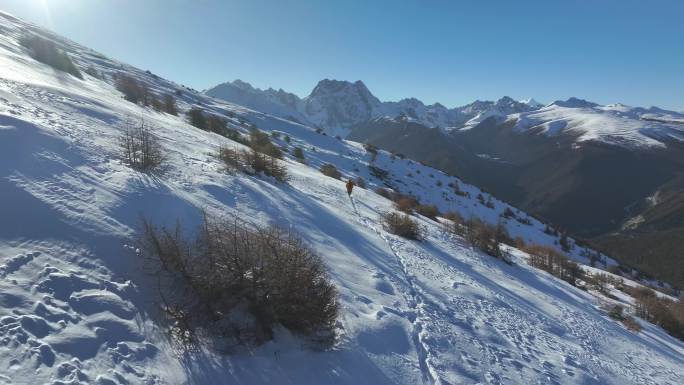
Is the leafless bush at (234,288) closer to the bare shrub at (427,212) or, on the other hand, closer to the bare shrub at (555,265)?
the bare shrub at (555,265)

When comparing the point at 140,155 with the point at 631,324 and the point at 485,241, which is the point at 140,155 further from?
the point at 631,324

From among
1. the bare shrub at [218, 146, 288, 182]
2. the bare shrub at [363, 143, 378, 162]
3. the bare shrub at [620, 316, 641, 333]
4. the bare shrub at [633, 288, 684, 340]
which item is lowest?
the bare shrub at [633, 288, 684, 340]

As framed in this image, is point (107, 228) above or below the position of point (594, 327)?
above

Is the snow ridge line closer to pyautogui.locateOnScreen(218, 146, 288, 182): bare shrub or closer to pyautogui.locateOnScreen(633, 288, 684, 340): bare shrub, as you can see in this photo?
pyautogui.locateOnScreen(218, 146, 288, 182): bare shrub

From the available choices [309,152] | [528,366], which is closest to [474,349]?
[528,366]

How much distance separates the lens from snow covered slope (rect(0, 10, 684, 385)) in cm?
290

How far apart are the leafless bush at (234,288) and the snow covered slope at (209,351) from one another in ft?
0.60

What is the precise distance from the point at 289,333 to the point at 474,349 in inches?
104

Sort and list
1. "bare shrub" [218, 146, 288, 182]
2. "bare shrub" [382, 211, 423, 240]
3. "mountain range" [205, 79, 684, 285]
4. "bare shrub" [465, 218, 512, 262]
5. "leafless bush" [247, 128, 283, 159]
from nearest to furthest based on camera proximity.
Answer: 1. "bare shrub" [218, 146, 288, 182]
2. "bare shrub" [382, 211, 423, 240]
3. "bare shrub" [465, 218, 512, 262]
4. "leafless bush" [247, 128, 283, 159]
5. "mountain range" [205, 79, 684, 285]

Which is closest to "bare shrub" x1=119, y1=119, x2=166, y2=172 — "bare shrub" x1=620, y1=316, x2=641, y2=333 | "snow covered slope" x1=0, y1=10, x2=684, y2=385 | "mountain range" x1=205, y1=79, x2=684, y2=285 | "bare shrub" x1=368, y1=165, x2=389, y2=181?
"snow covered slope" x1=0, y1=10, x2=684, y2=385

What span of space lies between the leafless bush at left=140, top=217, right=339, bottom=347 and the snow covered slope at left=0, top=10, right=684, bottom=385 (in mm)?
184

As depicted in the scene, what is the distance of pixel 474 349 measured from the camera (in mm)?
4867

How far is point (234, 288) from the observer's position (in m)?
3.54

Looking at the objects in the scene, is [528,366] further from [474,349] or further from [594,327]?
[594,327]
